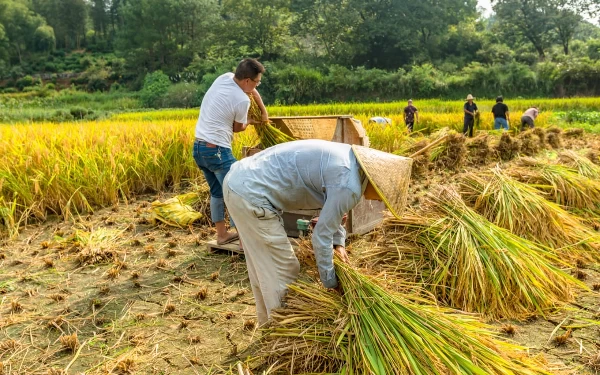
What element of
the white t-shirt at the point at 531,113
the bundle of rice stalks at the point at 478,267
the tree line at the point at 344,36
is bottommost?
the bundle of rice stalks at the point at 478,267

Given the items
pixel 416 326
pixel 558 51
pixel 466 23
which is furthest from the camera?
pixel 466 23

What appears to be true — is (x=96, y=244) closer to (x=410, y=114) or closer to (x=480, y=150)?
(x=480, y=150)

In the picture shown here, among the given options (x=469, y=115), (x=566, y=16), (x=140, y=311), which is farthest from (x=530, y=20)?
(x=140, y=311)

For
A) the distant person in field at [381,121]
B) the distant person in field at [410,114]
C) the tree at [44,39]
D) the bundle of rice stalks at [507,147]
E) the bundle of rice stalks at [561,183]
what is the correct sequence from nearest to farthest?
the bundle of rice stalks at [561,183] → the distant person in field at [381,121] → the bundle of rice stalks at [507,147] → the distant person in field at [410,114] → the tree at [44,39]

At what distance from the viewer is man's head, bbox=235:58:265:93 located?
3.47 m

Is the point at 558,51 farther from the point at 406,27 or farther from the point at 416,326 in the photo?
the point at 416,326

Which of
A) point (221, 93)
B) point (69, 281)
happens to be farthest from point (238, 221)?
point (69, 281)

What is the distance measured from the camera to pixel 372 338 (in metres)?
2.09

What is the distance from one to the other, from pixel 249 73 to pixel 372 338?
2115 millimetres

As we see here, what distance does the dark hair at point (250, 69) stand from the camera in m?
3.46

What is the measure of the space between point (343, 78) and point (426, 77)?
489 centimetres

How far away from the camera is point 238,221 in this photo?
2414mm

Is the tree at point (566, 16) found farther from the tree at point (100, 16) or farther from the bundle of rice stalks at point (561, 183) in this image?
the tree at point (100, 16)

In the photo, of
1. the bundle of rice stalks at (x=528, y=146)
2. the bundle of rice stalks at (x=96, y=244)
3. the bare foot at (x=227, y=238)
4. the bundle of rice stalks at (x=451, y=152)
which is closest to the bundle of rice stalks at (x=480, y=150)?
the bundle of rice stalks at (x=451, y=152)
